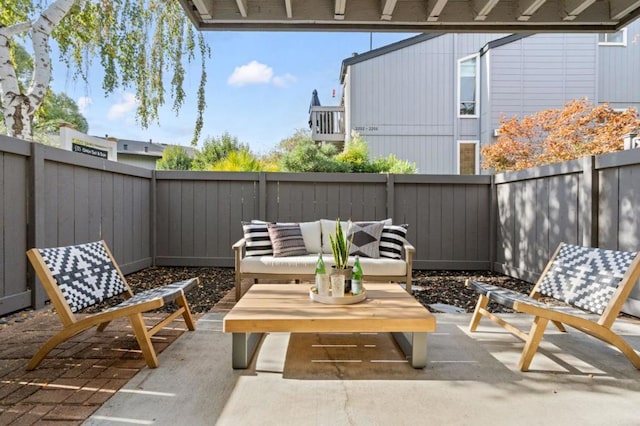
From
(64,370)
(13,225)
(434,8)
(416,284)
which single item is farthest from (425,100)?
(64,370)

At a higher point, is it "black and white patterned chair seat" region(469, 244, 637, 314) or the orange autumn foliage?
the orange autumn foliage

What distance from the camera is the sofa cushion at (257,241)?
4.12m

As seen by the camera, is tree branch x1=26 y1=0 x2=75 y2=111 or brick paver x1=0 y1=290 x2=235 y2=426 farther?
tree branch x1=26 y1=0 x2=75 y2=111

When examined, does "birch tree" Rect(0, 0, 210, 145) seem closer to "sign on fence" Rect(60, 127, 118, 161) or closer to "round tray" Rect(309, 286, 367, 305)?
"sign on fence" Rect(60, 127, 118, 161)

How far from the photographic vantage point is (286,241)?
4152 millimetres

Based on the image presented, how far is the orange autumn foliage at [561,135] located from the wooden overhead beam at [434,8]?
511 cm

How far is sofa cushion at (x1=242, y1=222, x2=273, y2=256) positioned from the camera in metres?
4.12

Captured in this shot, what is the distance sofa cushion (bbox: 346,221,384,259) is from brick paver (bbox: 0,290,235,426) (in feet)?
6.31

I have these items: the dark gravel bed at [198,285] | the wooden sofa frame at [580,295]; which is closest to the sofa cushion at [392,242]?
the wooden sofa frame at [580,295]

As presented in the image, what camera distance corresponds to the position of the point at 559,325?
118 inches

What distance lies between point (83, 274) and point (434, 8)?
362cm

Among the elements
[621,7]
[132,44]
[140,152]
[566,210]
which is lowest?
[566,210]

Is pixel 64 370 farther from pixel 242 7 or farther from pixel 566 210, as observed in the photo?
pixel 566 210

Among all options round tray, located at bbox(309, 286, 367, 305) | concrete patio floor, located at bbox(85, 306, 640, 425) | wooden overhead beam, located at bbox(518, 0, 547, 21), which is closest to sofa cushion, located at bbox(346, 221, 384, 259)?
concrete patio floor, located at bbox(85, 306, 640, 425)
